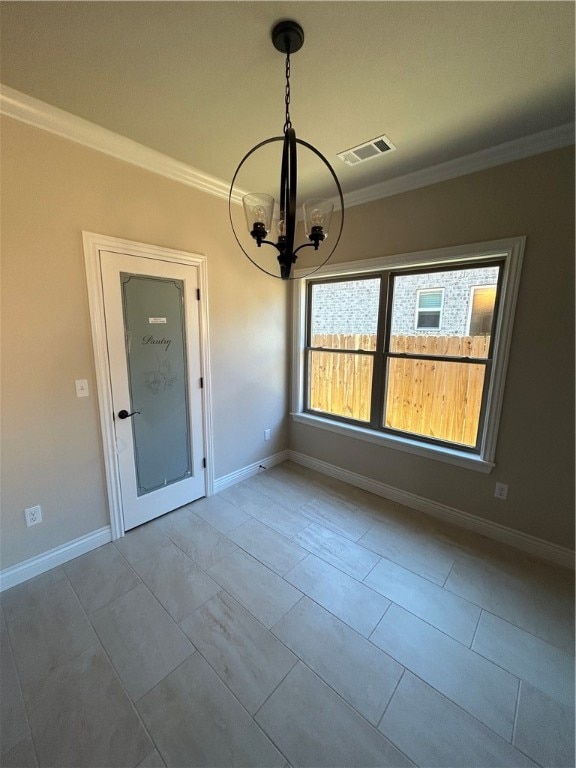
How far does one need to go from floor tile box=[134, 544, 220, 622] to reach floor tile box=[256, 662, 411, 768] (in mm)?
680

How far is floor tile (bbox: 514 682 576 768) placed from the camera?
1160 mm

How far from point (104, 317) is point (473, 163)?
2816mm

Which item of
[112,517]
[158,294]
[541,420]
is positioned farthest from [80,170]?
[541,420]

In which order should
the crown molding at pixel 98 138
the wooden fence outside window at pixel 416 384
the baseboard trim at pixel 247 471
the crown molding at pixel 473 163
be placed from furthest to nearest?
the baseboard trim at pixel 247 471
the wooden fence outside window at pixel 416 384
the crown molding at pixel 473 163
the crown molding at pixel 98 138

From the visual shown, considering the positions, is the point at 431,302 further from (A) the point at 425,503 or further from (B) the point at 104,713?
(B) the point at 104,713

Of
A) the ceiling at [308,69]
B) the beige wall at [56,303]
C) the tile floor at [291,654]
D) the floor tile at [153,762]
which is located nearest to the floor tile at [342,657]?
the tile floor at [291,654]

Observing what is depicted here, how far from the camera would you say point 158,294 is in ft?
7.64

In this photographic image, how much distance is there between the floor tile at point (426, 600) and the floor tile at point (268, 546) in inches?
20.5

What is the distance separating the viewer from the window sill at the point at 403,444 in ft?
7.83

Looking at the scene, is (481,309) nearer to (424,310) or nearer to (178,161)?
(424,310)

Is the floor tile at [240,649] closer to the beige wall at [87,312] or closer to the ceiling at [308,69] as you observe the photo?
the beige wall at [87,312]

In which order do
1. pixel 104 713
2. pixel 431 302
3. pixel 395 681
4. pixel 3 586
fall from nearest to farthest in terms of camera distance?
pixel 104 713 < pixel 395 681 < pixel 3 586 < pixel 431 302

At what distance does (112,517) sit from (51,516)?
390 millimetres

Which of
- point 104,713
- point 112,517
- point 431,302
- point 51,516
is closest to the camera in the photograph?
point 104,713
